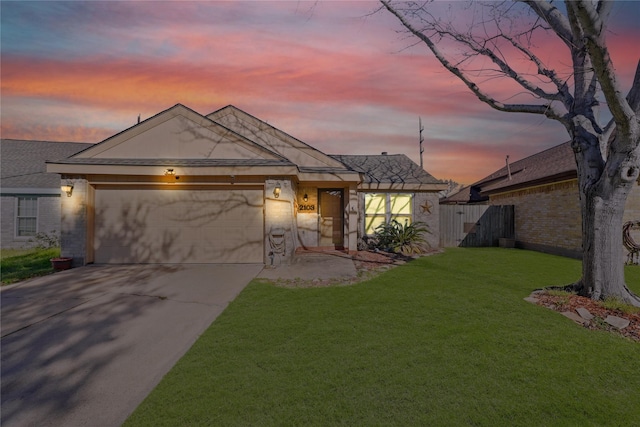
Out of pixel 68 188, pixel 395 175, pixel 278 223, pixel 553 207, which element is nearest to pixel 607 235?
pixel 278 223

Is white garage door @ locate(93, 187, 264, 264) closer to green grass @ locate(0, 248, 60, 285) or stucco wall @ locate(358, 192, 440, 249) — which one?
green grass @ locate(0, 248, 60, 285)

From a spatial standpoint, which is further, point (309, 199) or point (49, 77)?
point (309, 199)

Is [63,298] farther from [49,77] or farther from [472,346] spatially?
[472,346]

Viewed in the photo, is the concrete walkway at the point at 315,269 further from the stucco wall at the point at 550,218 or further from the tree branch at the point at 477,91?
the stucco wall at the point at 550,218

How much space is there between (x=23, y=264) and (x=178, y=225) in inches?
216

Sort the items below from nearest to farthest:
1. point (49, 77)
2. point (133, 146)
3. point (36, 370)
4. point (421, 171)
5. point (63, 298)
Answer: point (36, 370) → point (63, 298) → point (49, 77) → point (133, 146) → point (421, 171)

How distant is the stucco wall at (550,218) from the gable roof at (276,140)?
942 cm

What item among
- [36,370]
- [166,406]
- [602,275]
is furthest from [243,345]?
[602,275]

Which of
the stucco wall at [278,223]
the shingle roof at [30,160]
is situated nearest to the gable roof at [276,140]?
the stucco wall at [278,223]

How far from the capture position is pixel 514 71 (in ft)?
20.0

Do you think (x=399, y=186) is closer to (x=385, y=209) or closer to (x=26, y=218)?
(x=385, y=209)

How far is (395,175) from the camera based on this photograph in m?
14.0

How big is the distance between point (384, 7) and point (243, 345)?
7.67 m

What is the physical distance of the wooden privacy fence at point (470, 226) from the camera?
14.5 m
